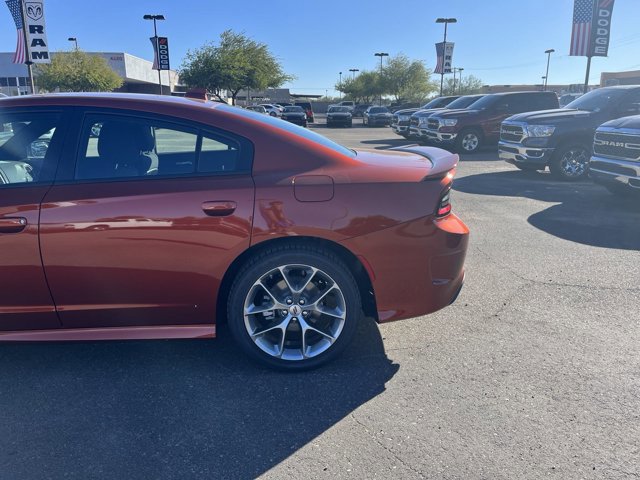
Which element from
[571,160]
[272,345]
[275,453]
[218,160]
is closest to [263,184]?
[218,160]

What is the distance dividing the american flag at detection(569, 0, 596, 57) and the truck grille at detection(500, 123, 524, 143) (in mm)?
8576

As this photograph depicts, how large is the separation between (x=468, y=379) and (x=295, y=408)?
114 centimetres

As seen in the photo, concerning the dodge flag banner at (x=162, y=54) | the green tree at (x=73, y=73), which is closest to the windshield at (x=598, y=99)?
the dodge flag banner at (x=162, y=54)

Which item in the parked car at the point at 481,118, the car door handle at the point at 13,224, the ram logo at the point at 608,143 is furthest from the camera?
the parked car at the point at 481,118

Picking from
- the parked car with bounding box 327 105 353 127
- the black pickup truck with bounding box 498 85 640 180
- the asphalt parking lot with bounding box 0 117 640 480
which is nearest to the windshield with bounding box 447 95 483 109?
the black pickup truck with bounding box 498 85 640 180

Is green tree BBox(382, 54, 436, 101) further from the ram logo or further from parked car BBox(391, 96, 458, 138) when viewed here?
the ram logo

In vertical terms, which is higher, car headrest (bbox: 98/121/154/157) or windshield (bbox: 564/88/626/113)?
windshield (bbox: 564/88/626/113)

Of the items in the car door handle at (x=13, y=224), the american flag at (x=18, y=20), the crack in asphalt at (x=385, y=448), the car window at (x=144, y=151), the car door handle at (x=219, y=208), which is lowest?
the crack in asphalt at (x=385, y=448)

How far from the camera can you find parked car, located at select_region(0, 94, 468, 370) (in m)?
2.99

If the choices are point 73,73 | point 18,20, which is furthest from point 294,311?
point 73,73

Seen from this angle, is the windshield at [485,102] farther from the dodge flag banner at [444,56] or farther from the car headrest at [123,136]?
the dodge flag banner at [444,56]

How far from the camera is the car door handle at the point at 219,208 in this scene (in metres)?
3.00

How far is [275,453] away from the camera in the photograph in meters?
2.56

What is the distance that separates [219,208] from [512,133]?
9.84 metres
